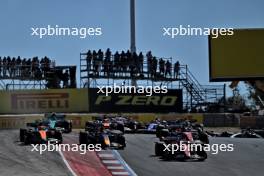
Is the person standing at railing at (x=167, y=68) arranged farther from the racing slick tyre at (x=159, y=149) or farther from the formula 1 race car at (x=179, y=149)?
the racing slick tyre at (x=159, y=149)

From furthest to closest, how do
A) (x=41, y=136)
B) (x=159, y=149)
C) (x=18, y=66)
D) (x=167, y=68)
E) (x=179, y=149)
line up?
(x=167, y=68) → (x=18, y=66) → (x=41, y=136) → (x=159, y=149) → (x=179, y=149)

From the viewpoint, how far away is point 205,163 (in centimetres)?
1850

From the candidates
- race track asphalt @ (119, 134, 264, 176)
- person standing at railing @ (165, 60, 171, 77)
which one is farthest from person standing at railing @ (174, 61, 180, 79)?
race track asphalt @ (119, 134, 264, 176)

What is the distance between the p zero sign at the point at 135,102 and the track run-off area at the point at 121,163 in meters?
16.8

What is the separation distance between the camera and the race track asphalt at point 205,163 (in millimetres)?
16489

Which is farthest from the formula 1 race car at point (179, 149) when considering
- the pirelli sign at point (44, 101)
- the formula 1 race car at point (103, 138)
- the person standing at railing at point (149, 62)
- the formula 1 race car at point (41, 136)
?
the pirelli sign at point (44, 101)

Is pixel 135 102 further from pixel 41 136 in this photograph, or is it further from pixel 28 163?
pixel 28 163

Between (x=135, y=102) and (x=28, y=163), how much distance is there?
2306 cm

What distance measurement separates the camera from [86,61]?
38.2m

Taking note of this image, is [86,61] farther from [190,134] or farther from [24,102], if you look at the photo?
[190,134]

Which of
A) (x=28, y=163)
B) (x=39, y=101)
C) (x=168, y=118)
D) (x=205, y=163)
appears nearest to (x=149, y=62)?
(x=168, y=118)

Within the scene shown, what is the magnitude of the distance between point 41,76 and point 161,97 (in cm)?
765

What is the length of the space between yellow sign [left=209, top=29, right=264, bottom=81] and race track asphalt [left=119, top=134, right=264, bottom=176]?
559 inches

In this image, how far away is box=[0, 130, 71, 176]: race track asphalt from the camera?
592 inches
